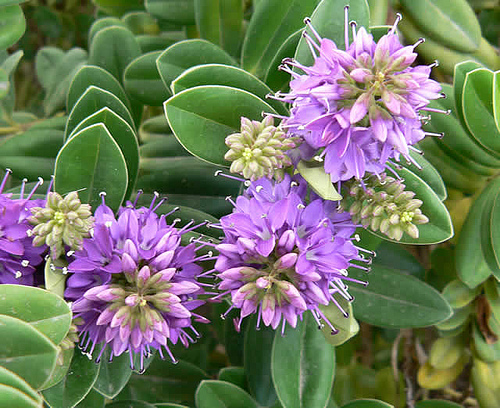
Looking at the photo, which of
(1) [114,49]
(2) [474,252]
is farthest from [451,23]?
(1) [114,49]

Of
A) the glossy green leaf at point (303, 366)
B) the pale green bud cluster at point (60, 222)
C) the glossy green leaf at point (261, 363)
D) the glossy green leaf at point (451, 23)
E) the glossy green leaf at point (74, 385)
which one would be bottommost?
the glossy green leaf at point (261, 363)

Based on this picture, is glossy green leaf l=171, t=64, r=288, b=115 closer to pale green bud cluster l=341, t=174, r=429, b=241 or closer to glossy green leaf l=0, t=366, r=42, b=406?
pale green bud cluster l=341, t=174, r=429, b=241

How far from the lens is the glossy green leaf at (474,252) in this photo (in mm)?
1775

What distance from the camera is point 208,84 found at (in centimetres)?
143

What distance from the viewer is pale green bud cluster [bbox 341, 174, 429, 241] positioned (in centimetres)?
123

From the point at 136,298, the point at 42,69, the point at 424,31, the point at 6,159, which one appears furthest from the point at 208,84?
the point at 42,69

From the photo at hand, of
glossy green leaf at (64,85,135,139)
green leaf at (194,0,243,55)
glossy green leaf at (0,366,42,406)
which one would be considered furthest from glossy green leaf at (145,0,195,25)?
glossy green leaf at (0,366,42,406)

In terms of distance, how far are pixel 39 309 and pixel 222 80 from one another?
0.72m

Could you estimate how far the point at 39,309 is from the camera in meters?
1.19

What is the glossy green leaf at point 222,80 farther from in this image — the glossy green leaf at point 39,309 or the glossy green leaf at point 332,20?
the glossy green leaf at point 39,309

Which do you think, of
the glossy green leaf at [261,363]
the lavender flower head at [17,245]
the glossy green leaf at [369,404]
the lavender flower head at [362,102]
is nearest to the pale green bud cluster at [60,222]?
the lavender flower head at [17,245]

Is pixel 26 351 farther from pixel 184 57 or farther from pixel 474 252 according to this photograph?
pixel 474 252

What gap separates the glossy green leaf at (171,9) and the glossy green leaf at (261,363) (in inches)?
46.2

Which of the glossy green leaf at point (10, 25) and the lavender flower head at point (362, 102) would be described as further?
the glossy green leaf at point (10, 25)
